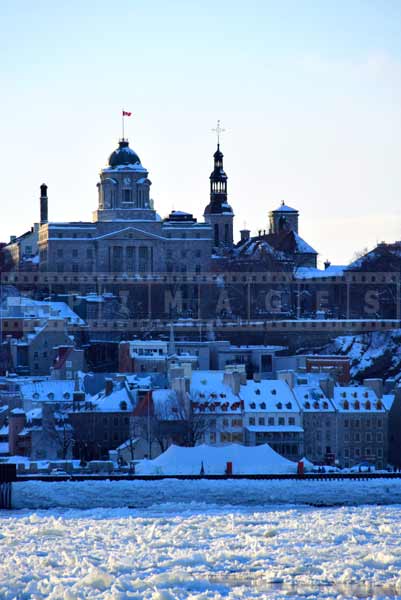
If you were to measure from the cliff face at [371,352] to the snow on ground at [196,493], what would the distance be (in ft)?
132

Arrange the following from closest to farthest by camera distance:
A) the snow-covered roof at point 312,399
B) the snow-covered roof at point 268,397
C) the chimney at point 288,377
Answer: the snow-covered roof at point 268,397 < the snow-covered roof at point 312,399 < the chimney at point 288,377

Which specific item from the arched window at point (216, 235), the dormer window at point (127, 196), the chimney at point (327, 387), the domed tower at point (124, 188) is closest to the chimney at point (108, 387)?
the chimney at point (327, 387)

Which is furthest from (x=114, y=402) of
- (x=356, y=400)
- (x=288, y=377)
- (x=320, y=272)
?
(x=320, y=272)

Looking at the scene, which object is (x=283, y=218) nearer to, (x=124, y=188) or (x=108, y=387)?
(x=124, y=188)

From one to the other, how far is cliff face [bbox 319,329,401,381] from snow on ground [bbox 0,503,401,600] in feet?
159

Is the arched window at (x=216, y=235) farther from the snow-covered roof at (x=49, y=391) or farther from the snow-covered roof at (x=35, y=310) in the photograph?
the snow-covered roof at (x=49, y=391)

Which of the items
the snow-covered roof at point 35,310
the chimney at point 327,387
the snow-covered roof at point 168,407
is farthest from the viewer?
the snow-covered roof at point 35,310

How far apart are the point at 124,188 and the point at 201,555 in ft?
307

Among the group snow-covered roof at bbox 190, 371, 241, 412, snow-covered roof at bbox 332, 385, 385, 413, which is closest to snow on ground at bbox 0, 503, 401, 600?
snow-covered roof at bbox 190, 371, 241, 412

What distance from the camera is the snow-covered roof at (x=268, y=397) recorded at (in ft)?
367

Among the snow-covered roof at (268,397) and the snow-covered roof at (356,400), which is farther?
the snow-covered roof at (356,400)

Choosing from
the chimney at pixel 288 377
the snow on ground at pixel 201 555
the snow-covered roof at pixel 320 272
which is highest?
the snow-covered roof at pixel 320 272

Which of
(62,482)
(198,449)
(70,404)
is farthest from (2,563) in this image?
(70,404)

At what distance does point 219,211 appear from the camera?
6959 inches
